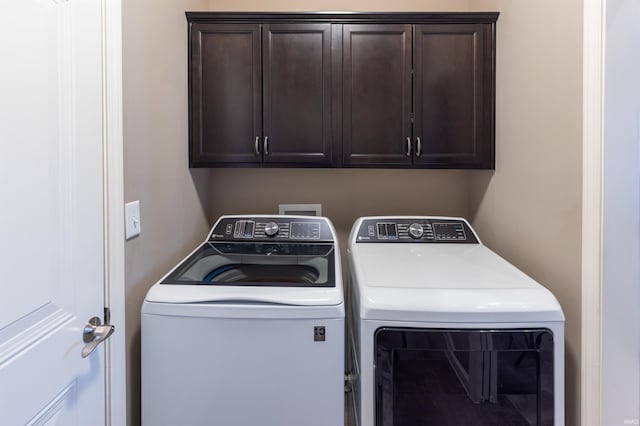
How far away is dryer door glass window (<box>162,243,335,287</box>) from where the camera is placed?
1.33 m

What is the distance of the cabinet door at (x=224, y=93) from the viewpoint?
5.83ft

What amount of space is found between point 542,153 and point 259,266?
48.4 inches

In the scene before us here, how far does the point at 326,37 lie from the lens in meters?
1.77

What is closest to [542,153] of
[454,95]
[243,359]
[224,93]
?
[454,95]

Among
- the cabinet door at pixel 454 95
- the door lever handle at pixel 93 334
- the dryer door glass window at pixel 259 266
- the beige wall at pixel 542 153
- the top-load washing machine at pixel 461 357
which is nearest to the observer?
the door lever handle at pixel 93 334

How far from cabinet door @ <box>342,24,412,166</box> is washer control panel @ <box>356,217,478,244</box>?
0.30 metres

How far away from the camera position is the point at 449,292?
3.80ft

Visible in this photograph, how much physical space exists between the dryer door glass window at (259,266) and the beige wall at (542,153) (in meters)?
0.82

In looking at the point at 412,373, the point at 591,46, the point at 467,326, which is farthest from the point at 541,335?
the point at 591,46

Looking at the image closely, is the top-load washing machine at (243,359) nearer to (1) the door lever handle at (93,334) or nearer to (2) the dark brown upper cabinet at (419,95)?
(1) the door lever handle at (93,334)

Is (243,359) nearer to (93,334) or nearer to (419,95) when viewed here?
(93,334)

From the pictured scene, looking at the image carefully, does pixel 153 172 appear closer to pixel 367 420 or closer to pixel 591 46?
pixel 367 420

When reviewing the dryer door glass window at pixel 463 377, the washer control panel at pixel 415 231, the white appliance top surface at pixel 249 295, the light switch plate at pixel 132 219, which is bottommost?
the dryer door glass window at pixel 463 377

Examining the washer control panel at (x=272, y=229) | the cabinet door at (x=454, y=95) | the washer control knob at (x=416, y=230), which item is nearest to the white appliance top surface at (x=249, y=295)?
the washer control panel at (x=272, y=229)
